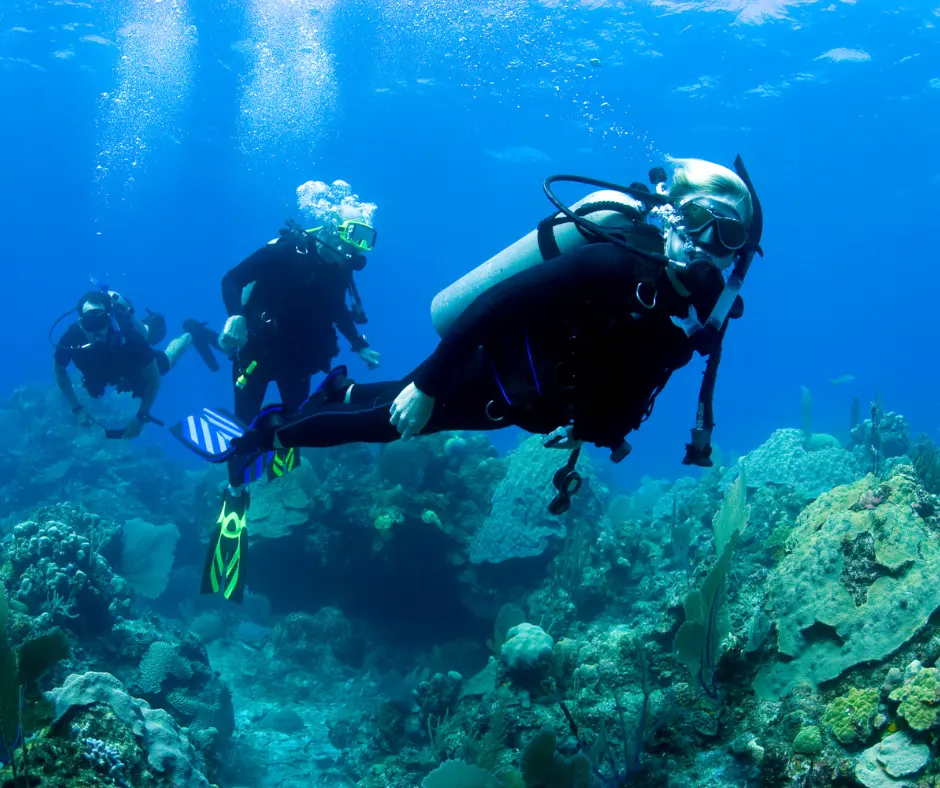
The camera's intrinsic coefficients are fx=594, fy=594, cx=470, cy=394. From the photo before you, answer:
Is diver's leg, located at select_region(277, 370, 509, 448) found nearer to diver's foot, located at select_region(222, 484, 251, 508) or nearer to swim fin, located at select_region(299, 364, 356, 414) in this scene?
swim fin, located at select_region(299, 364, 356, 414)

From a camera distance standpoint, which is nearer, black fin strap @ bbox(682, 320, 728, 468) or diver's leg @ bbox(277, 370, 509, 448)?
black fin strap @ bbox(682, 320, 728, 468)

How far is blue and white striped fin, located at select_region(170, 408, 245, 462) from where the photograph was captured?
474 centimetres

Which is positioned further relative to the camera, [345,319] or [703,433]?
[345,319]

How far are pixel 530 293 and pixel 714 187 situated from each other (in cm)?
103

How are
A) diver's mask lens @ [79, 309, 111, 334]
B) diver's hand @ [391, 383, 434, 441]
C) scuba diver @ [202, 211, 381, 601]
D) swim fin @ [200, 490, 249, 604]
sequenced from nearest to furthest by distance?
diver's hand @ [391, 383, 434, 441] → swim fin @ [200, 490, 249, 604] → scuba diver @ [202, 211, 381, 601] → diver's mask lens @ [79, 309, 111, 334]

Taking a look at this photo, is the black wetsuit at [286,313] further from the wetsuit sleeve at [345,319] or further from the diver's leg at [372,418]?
the diver's leg at [372,418]

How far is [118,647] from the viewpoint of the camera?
6461mm

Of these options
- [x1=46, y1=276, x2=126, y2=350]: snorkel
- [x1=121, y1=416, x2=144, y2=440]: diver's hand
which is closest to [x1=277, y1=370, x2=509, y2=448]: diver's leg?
[x1=121, y1=416, x2=144, y2=440]: diver's hand

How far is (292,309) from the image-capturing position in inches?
265

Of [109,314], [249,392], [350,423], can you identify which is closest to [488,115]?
[109,314]

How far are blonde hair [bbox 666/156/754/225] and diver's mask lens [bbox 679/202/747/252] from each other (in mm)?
81

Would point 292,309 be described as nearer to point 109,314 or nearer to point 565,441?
A: point 109,314

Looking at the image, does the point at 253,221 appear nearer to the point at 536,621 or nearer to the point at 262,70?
the point at 262,70

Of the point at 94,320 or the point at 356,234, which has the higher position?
the point at 94,320
